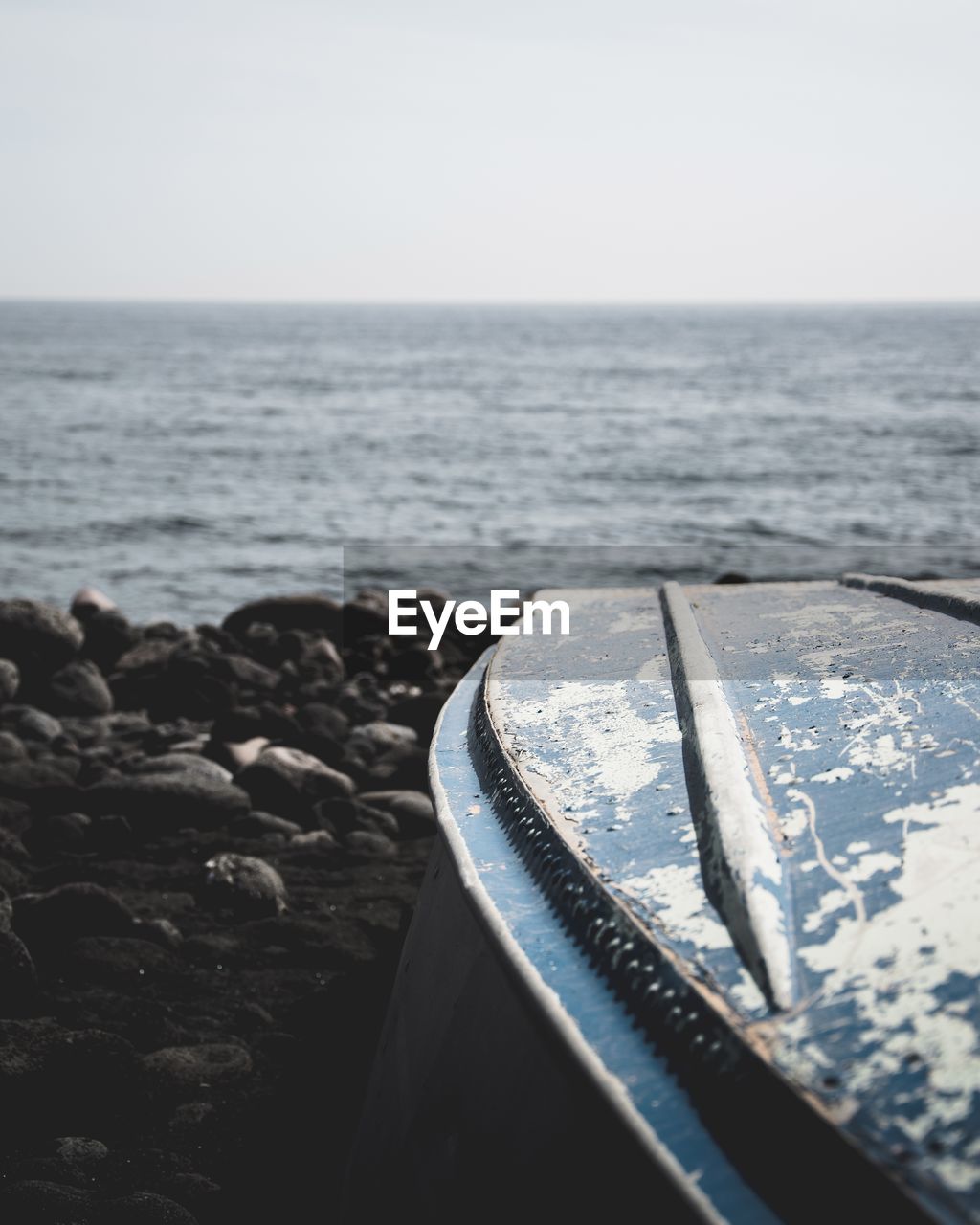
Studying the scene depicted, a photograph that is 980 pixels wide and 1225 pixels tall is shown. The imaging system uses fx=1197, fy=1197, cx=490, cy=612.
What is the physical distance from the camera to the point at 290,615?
35.3 ft

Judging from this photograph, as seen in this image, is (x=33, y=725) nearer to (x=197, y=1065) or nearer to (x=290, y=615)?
(x=290, y=615)

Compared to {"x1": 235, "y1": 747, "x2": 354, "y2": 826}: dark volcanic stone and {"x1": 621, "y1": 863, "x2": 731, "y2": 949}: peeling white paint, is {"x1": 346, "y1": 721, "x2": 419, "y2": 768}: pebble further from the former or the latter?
{"x1": 621, "y1": 863, "x2": 731, "y2": 949}: peeling white paint

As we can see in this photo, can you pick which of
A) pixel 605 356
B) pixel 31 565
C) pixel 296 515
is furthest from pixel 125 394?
pixel 605 356

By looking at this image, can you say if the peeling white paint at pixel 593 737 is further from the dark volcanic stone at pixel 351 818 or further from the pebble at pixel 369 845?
the dark volcanic stone at pixel 351 818

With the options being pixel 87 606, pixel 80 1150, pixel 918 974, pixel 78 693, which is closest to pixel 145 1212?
pixel 80 1150

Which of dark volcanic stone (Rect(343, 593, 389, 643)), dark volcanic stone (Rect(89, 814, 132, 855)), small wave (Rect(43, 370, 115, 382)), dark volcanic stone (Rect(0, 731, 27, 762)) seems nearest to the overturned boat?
dark volcanic stone (Rect(89, 814, 132, 855))

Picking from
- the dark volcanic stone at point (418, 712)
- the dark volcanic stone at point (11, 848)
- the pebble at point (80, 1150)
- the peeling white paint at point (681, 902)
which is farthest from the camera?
the dark volcanic stone at point (418, 712)

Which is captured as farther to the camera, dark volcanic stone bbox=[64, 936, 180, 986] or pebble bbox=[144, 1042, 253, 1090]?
dark volcanic stone bbox=[64, 936, 180, 986]

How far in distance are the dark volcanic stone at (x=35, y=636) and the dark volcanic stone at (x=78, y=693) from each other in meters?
0.68

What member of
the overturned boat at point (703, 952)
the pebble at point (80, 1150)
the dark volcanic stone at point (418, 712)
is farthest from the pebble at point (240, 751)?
the overturned boat at point (703, 952)

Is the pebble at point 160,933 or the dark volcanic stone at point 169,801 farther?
the dark volcanic stone at point 169,801

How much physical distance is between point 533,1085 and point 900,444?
95.4 feet

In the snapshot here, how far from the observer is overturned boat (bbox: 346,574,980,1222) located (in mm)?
1359

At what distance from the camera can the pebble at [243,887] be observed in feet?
15.8
